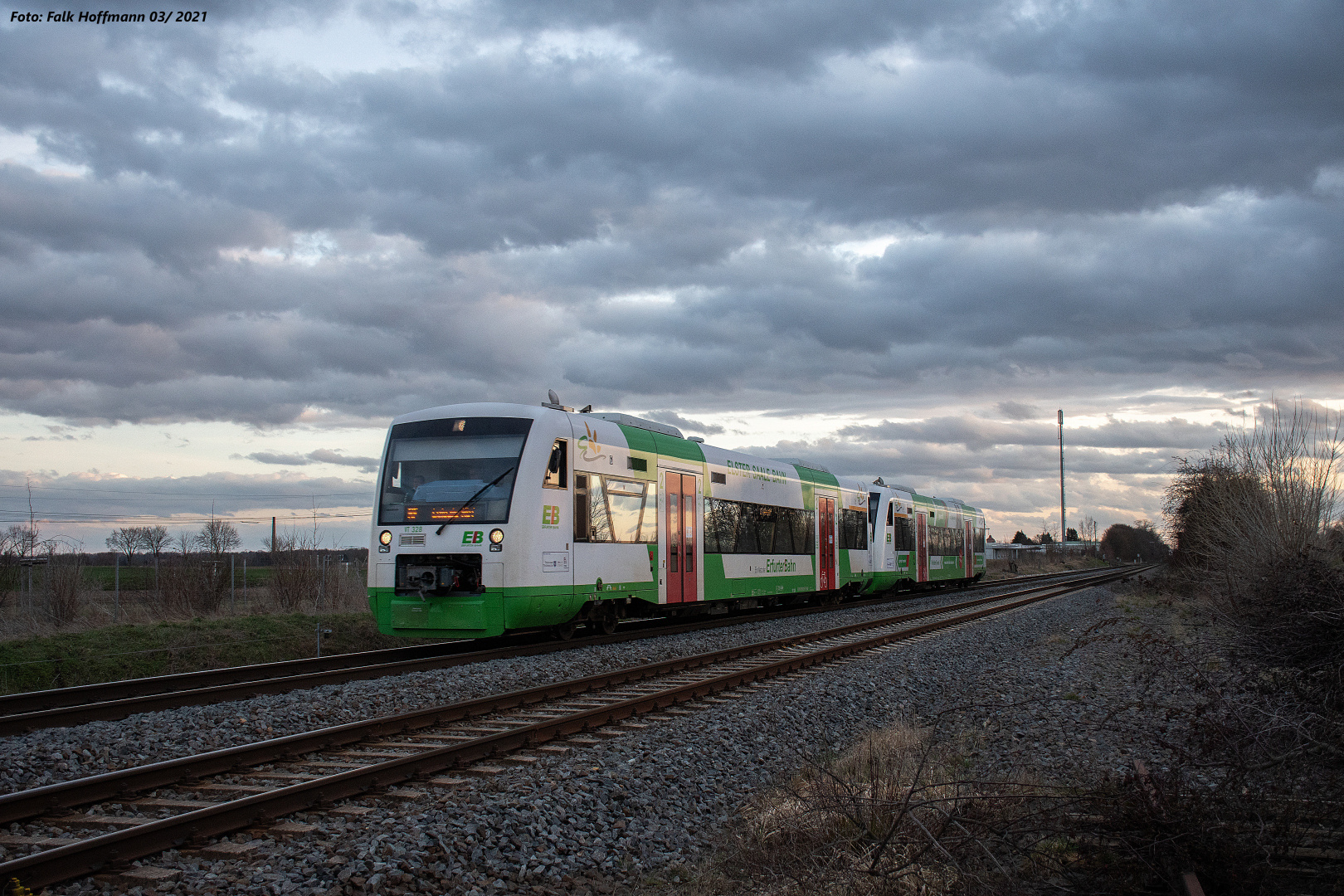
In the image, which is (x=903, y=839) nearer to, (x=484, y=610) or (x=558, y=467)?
(x=484, y=610)

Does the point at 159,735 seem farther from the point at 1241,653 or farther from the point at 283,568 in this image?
the point at 283,568

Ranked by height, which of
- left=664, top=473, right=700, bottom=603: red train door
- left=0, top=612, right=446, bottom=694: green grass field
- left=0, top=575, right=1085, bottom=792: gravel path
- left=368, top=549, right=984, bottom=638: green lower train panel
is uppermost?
left=664, top=473, right=700, bottom=603: red train door

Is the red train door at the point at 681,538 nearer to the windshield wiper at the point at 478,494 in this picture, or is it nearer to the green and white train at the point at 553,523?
the green and white train at the point at 553,523

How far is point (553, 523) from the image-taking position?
534 inches

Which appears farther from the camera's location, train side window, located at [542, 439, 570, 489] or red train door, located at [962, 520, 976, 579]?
red train door, located at [962, 520, 976, 579]

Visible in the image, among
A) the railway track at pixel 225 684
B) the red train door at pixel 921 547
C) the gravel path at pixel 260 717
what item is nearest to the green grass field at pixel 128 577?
the railway track at pixel 225 684

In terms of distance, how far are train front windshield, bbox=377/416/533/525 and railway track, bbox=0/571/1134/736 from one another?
2.06m

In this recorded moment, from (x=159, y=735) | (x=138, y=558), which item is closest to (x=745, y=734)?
(x=159, y=735)

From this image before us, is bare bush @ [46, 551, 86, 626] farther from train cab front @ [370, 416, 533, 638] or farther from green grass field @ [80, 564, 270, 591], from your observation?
train cab front @ [370, 416, 533, 638]

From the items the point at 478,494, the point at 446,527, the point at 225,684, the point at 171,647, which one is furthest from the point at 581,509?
the point at 171,647

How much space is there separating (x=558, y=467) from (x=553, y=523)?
0.85m

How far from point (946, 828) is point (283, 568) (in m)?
20.5

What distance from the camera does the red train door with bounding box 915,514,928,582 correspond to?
32.9 meters

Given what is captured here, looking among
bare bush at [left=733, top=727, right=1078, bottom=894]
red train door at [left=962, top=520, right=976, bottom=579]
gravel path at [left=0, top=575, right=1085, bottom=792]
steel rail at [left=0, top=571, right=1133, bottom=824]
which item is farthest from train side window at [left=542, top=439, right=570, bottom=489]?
red train door at [left=962, top=520, right=976, bottom=579]
